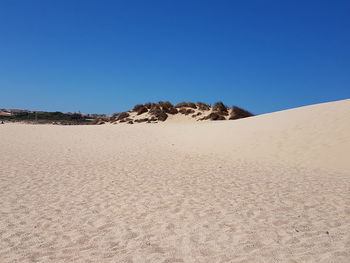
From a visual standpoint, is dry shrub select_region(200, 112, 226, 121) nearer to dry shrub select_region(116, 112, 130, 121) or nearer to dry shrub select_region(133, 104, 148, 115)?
dry shrub select_region(133, 104, 148, 115)

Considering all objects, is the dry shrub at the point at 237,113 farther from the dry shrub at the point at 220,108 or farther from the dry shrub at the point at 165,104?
the dry shrub at the point at 165,104

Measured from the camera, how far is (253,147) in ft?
52.7

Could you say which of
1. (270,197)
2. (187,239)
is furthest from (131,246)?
(270,197)

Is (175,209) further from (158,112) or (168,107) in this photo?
(168,107)

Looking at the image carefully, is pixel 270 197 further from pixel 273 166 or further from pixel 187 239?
pixel 273 166

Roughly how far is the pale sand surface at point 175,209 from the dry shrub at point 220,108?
22.0m

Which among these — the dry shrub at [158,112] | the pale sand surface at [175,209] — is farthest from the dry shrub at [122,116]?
the pale sand surface at [175,209]

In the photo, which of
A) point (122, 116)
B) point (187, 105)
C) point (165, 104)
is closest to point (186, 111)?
point (187, 105)

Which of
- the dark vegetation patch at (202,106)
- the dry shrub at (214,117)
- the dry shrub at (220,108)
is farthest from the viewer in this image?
the dark vegetation patch at (202,106)

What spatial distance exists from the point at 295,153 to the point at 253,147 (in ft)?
8.56

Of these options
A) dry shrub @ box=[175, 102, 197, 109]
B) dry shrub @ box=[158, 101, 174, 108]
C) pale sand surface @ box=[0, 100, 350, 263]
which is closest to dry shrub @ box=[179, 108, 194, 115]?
dry shrub @ box=[175, 102, 197, 109]

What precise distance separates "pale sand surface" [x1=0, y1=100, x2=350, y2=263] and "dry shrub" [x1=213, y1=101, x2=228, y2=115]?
72.1 ft

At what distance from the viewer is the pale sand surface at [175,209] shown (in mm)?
4031

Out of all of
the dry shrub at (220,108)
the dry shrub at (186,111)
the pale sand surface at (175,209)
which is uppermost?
the dry shrub at (220,108)
